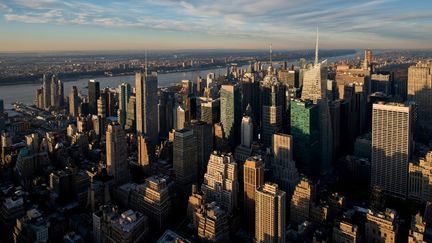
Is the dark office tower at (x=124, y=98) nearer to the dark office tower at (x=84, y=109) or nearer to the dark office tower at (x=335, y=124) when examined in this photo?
the dark office tower at (x=84, y=109)

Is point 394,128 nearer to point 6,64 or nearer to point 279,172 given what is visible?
point 279,172

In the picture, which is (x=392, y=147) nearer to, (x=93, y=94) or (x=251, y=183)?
(x=251, y=183)

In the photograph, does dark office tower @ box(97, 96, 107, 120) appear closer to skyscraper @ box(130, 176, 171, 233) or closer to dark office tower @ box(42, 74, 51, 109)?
dark office tower @ box(42, 74, 51, 109)

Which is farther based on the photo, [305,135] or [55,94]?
[55,94]

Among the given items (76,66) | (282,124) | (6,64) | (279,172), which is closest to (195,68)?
(76,66)

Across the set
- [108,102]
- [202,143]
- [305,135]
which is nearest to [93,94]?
[108,102]

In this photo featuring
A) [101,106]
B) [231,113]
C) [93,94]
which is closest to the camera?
[231,113]

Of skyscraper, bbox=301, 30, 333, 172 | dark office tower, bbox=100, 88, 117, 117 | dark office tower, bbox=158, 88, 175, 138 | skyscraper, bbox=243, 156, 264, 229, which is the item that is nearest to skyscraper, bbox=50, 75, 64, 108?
dark office tower, bbox=100, 88, 117, 117
